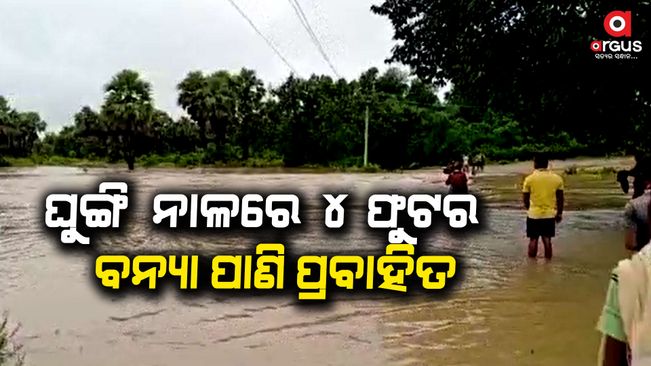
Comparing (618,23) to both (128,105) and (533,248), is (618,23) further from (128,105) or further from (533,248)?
(128,105)

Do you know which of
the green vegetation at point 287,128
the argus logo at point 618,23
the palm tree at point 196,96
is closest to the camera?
A: the argus logo at point 618,23

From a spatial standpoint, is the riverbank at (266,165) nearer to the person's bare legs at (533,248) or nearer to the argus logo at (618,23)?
the argus logo at (618,23)

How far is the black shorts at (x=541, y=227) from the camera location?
9586mm

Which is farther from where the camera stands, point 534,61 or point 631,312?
point 534,61

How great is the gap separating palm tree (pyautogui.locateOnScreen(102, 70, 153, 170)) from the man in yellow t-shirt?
44796 mm

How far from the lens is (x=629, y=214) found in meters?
6.34

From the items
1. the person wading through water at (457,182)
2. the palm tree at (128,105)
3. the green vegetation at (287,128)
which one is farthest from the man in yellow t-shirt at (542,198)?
the palm tree at (128,105)

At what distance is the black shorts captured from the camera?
959 centimetres

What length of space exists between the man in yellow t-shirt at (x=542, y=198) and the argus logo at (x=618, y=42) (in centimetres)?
229

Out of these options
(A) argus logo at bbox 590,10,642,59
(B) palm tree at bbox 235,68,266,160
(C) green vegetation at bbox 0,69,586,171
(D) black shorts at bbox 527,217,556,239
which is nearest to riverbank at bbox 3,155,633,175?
(C) green vegetation at bbox 0,69,586,171

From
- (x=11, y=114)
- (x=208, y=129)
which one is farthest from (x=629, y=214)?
(x=11, y=114)

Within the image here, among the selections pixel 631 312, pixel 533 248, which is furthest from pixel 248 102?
pixel 631 312

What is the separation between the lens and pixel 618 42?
35.3ft

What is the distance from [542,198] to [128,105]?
45980 millimetres
